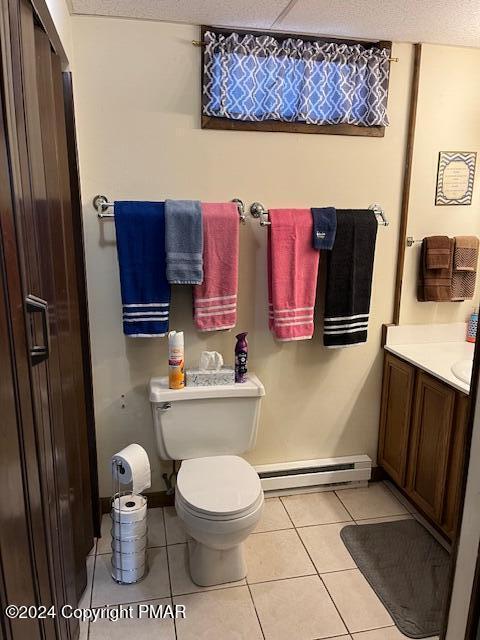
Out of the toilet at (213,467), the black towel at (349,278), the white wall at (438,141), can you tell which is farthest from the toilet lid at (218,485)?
the white wall at (438,141)

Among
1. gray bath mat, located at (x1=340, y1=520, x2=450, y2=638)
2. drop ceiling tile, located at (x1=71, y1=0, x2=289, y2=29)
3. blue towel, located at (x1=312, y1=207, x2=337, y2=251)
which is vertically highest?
drop ceiling tile, located at (x1=71, y1=0, x2=289, y2=29)

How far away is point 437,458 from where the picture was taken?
6.83ft

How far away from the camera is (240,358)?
85.5 inches

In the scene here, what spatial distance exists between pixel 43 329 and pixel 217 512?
3.18 feet

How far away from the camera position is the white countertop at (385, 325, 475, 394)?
203 cm

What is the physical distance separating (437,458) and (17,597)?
1.75 metres

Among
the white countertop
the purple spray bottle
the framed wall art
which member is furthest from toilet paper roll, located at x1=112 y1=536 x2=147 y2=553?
the framed wall art

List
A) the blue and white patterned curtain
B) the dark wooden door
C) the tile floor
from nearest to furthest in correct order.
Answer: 1. the dark wooden door
2. the tile floor
3. the blue and white patterned curtain

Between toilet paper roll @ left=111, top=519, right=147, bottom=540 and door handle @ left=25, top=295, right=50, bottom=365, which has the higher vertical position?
door handle @ left=25, top=295, right=50, bottom=365

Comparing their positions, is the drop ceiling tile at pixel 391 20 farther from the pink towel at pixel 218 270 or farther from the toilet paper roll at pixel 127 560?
the toilet paper roll at pixel 127 560

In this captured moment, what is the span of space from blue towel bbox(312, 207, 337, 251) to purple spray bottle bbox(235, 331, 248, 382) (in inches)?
21.3

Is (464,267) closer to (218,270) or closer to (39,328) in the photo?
(218,270)

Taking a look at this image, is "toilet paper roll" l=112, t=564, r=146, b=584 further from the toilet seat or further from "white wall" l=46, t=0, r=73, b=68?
"white wall" l=46, t=0, r=73, b=68

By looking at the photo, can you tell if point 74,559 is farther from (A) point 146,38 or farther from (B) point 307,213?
(A) point 146,38
